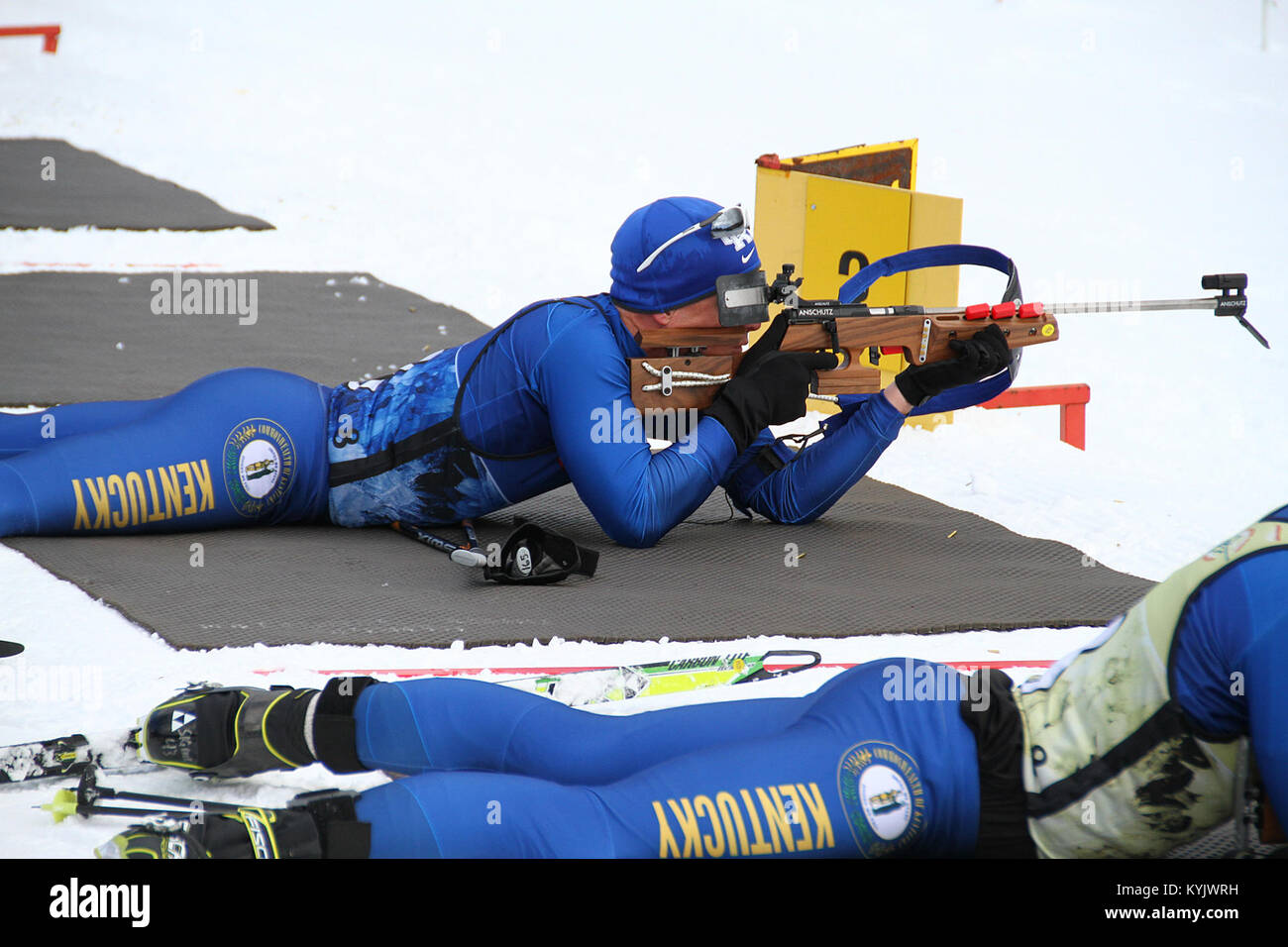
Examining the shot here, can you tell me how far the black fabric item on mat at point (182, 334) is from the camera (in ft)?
13.0

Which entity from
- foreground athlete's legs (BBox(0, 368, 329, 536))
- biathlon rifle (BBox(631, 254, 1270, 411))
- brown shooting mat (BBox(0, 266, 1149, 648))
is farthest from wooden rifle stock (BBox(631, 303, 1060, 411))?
foreground athlete's legs (BBox(0, 368, 329, 536))

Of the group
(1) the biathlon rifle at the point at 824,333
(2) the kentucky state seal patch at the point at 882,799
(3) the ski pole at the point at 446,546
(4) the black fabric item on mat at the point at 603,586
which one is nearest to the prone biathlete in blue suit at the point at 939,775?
(2) the kentucky state seal patch at the point at 882,799

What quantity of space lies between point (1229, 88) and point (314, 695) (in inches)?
464

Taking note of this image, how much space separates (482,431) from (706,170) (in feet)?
23.2

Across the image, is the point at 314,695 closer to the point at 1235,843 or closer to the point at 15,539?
the point at 1235,843

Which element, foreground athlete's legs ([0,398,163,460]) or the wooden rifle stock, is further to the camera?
foreground athlete's legs ([0,398,163,460])

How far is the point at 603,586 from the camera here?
93.4 inches

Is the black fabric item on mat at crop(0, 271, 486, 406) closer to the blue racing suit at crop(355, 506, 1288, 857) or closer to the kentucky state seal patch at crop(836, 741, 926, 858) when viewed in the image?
the blue racing suit at crop(355, 506, 1288, 857)

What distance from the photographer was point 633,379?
2.43 m

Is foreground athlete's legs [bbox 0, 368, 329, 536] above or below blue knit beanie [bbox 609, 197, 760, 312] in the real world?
below

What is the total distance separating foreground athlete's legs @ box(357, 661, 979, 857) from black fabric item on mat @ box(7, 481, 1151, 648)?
86 centimetres

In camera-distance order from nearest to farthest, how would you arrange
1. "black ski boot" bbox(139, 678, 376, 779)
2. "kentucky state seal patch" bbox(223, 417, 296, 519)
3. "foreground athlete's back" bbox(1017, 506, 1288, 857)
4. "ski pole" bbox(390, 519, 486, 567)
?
1. "foreground athlete's back" bbox(1017, 506, 1288, 857)
2. "black ski boot" bbox(139, 678, 376, 779)
3. "ski pole" bbox(390, 519, 486, 567)
4. "kentucky state seal patch" bbox(223, 417, 296, 519)

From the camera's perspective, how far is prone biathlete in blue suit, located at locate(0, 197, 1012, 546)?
241 centimetres

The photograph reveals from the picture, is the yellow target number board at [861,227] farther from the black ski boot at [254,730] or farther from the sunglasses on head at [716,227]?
the black ski boot at [254,730]
